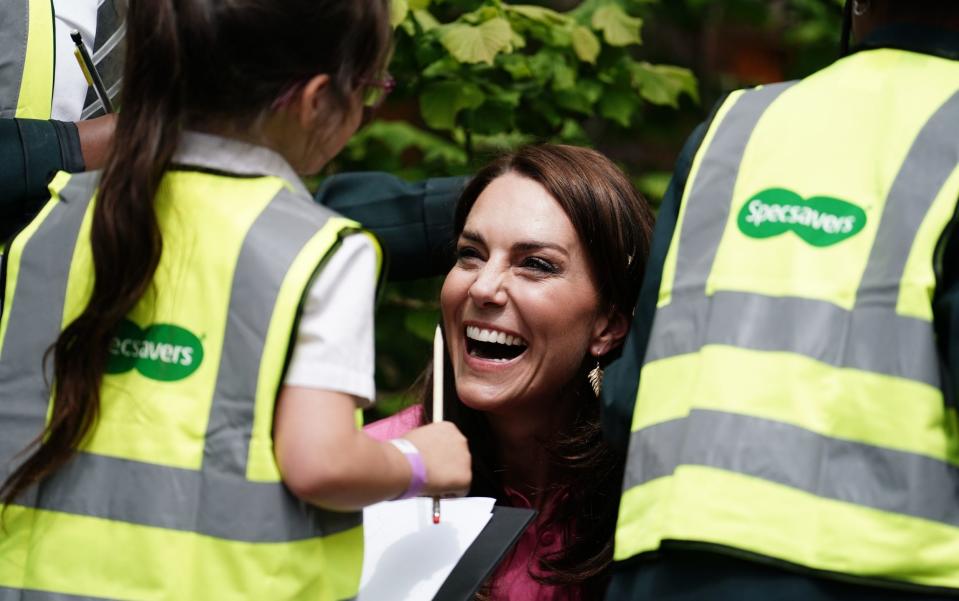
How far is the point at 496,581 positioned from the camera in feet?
9.70

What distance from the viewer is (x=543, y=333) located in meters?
3.06

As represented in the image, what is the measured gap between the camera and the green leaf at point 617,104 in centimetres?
392

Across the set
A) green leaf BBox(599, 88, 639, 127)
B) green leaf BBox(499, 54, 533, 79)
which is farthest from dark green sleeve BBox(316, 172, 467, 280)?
green leaf BBox(599, 88, 639, 127)

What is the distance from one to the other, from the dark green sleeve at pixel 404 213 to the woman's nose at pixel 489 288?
323 mm

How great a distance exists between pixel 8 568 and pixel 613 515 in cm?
135

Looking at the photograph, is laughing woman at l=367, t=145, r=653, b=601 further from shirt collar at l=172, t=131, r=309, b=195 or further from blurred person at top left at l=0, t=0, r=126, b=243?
shirt collar at l=172, t=131, r=309, b=195

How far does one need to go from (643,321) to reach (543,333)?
0.90 meters

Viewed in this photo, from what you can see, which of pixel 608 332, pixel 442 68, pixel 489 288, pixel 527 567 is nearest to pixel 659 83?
pixel 442 68

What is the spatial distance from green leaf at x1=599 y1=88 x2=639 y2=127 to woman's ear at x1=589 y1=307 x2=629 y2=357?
91 centimetres

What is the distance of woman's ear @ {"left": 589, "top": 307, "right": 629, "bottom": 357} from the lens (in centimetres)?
313

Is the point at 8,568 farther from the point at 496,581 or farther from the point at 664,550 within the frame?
the point at 496,581

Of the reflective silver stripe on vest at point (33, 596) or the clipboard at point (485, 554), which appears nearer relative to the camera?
the reflective silver stripe on vest at point (33, 596)

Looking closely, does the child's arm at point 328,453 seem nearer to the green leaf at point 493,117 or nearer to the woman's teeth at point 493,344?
the woman's teeth at point 493,344

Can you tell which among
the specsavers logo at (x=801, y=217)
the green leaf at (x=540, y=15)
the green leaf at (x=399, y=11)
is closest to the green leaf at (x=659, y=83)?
the green leaf at (x=540, y=15)
